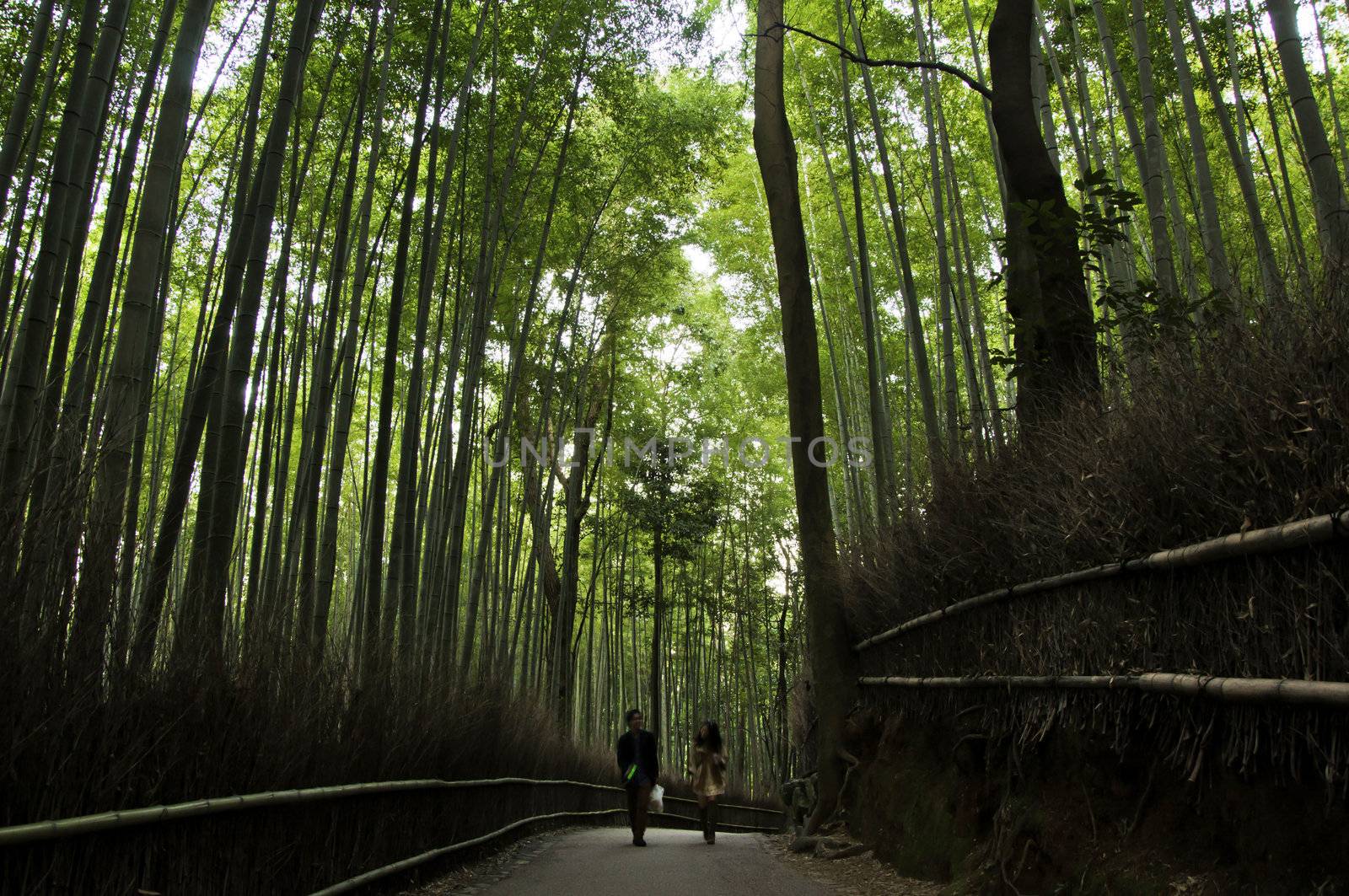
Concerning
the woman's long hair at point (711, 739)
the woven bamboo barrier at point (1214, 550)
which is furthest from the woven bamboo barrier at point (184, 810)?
the woman's long hair at point (711, 739)

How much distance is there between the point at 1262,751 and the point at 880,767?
3076mm

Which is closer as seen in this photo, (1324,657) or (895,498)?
(1324,657)

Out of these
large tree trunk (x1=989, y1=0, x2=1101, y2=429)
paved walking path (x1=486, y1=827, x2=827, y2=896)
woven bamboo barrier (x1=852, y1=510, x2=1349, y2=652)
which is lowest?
paved walking path (x1=486, y1=827, x2=827, y2=896)

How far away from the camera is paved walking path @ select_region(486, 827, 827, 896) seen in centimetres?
421

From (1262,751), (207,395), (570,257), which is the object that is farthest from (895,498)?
(570,257)

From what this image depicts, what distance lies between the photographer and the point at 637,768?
22.6ft

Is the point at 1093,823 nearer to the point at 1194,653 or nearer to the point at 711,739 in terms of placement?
the point at 1194,653

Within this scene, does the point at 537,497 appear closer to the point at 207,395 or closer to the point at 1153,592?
the point at 207,395

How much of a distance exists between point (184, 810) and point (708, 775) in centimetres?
535

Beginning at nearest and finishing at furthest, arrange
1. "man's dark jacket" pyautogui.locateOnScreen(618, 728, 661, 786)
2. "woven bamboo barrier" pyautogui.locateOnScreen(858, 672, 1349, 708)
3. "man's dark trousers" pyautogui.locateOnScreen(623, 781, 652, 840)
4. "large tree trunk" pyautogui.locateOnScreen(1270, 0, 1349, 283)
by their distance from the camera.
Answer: "woven bamboo barrier" pyautogui.locateOnScreen(858, 672, 1349, 708) → "large tree trunk" pyautogui.locateOnScreen(1270, 0, 1349, 283) → "man's dark trousers" pyautogui.locateOnScreen(623, 781, 652, 840) → "man's dark jacket" pyautogui.locateOnScreen(618, 728, 661, 786)

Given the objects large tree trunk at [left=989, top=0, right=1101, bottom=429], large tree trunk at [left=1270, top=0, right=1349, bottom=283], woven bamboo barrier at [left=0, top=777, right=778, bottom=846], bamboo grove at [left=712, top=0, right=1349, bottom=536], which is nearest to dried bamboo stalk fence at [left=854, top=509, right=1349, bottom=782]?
bamboo grove at [left=712, top=0, right=1349, bottom=536]

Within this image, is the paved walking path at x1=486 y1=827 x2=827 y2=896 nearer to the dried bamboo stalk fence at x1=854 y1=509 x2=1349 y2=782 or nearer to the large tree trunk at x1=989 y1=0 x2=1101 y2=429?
the dried bamboo stalk fence at x1=854 y1=509 x2=1349 y2=782

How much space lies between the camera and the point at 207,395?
331 cm

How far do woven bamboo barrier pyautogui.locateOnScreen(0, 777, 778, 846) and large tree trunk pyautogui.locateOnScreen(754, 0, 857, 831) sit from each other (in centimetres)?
264
